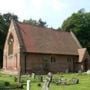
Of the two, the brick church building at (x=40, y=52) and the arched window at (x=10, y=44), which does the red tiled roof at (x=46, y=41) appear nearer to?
the brick church building at (x=40, y=52)

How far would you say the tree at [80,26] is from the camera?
294 feet

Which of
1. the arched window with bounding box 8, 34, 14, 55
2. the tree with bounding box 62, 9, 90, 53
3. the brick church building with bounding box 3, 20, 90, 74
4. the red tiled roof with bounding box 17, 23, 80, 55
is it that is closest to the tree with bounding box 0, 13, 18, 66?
the arched window with bounding box 8, 34, 14, 55

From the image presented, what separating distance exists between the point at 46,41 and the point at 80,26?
30.0 metres

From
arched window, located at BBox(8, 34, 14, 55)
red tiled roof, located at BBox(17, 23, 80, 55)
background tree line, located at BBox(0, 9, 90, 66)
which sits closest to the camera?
red tiled roof, located at BBox(17, 23, 80, 55)

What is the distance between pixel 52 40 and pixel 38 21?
49.8m

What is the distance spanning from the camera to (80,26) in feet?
296

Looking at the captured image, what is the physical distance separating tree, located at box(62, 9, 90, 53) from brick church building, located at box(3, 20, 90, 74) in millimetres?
21134

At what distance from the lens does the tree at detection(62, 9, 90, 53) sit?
89.5m

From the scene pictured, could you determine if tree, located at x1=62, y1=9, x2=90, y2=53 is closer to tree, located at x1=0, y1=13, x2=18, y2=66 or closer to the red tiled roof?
tree, located at x1=0, y1=13, x2=18, y2=66

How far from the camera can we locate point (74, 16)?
3708 inches

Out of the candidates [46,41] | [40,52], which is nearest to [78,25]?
[46,41]

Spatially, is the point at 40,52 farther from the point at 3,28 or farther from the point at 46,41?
the point at 3,28

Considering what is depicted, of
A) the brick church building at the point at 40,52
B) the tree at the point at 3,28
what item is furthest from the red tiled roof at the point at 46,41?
the tree at the point at 3,28

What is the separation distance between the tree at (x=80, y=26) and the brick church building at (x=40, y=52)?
2113cm
